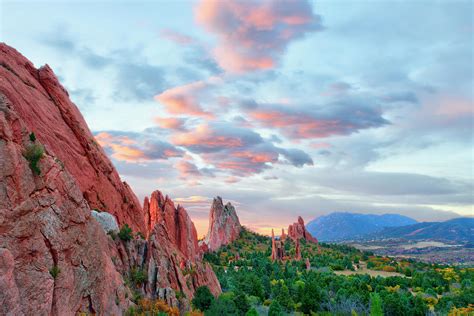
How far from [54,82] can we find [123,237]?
17.7 m

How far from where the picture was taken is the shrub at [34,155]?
858 inches

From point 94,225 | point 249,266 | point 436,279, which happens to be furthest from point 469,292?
point 94,225

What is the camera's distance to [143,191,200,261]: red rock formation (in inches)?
2640

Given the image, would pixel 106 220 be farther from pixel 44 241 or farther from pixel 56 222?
pixel 44 241

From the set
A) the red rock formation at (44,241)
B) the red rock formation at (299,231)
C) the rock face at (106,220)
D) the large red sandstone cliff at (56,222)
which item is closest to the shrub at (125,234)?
the large red sandstone cliff at (56,222)

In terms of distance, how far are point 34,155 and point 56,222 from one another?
4.18m

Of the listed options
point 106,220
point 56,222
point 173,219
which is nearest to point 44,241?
point 56,222

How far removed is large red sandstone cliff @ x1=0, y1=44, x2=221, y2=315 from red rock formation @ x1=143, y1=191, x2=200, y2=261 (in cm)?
2450

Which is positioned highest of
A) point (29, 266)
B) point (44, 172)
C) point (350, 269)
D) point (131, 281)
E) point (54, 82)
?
point (54, 82)

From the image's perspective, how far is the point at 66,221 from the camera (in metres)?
23.5

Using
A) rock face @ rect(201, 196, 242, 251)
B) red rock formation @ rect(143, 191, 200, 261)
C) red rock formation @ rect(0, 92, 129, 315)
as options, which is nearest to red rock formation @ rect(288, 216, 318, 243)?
rock face @ rect(201, 196, 242, 251)

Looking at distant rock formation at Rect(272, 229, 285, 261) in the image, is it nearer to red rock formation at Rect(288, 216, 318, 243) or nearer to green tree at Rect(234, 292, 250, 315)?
red rock formation at Rect(288, 216, 318, 243)

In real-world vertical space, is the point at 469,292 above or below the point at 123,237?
below

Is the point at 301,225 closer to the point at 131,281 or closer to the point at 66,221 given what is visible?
the point at 131,281
